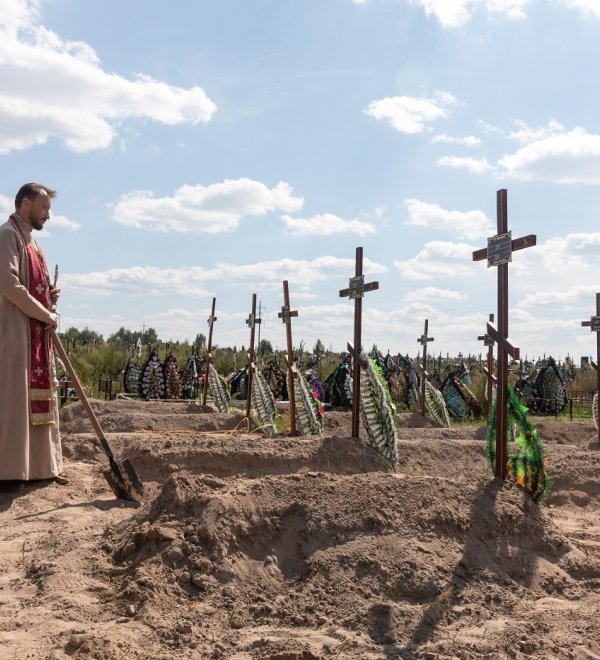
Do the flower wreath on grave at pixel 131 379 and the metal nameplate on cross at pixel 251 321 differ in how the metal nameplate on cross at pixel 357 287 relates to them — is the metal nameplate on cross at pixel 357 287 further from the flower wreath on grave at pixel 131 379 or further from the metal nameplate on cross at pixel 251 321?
the flower wreath on grave at pixel 131 379

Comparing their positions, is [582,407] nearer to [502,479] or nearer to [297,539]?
[502,479]

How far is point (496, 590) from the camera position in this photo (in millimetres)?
3861

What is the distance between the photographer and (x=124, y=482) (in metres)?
5.47

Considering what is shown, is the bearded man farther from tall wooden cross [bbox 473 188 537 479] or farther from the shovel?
tall wooden cross [bbox 473 188 537 479]

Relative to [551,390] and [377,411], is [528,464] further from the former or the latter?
[551,390]

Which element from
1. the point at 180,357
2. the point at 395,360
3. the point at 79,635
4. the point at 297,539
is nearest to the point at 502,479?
the point at 297,539

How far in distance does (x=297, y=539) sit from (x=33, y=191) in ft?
11.3

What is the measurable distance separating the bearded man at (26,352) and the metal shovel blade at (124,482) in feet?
1.89

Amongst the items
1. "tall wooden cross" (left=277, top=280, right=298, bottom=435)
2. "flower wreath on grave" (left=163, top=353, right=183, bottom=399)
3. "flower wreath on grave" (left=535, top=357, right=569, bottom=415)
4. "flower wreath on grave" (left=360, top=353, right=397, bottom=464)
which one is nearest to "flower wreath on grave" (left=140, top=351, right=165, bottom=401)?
"flower wreath on grave" (left=163, top=353, right=183, bottom=399)

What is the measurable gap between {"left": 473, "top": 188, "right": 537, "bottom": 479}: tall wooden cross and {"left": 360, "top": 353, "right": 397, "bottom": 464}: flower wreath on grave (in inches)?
95.0

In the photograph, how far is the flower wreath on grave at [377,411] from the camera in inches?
303

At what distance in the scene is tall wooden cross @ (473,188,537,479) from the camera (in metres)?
5.12

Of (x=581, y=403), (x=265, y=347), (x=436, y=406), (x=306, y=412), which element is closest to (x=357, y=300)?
(x=306, y=412)

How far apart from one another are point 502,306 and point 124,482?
3.10 metres
